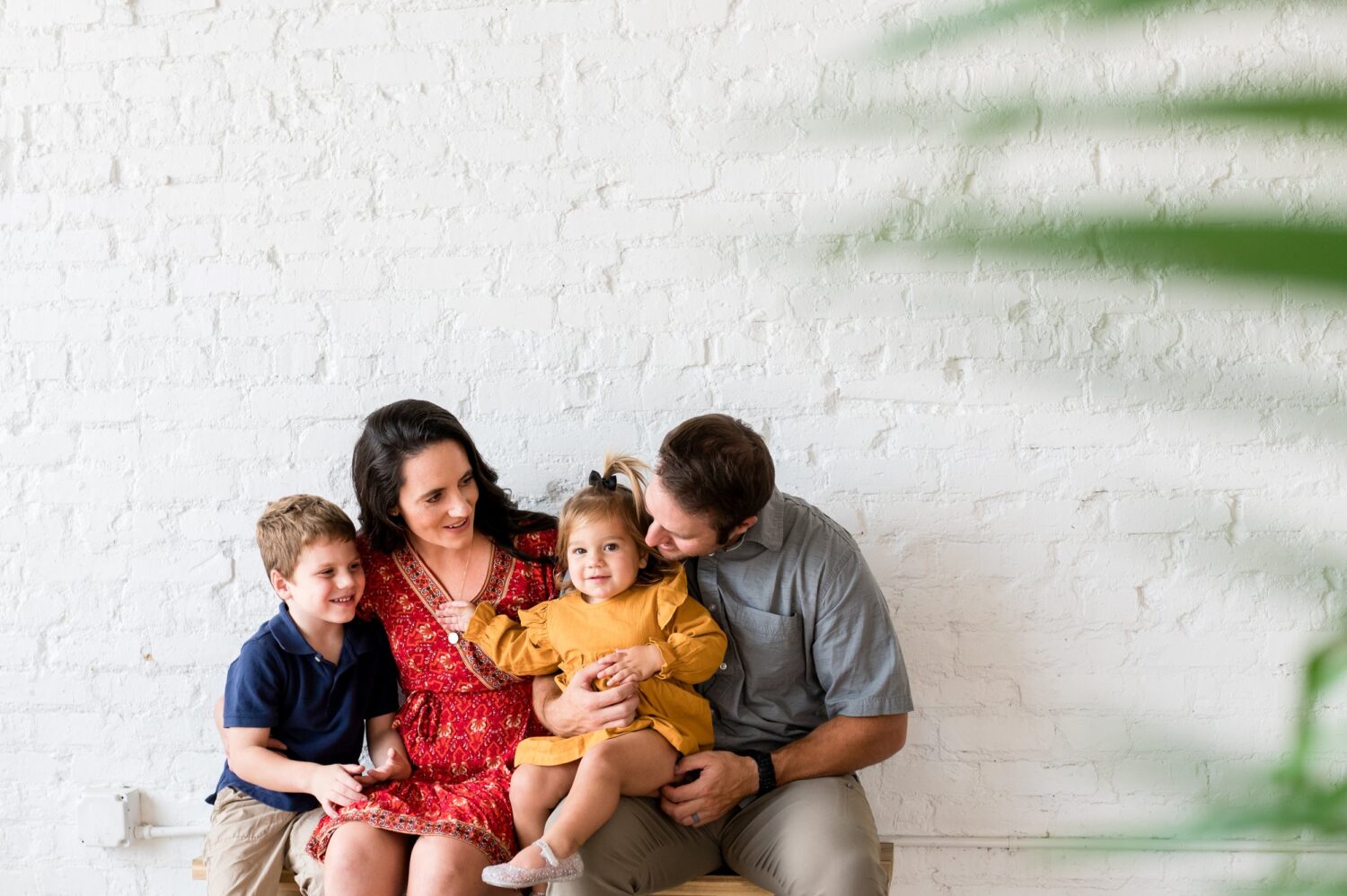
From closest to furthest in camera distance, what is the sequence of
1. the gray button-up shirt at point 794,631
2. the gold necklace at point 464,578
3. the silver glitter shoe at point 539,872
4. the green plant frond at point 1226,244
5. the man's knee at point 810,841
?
the green plant frond at point 1226,244
the silver glitter shoe at point 539,872
the man's knee at point 810,841
the gray button-up shirt at point 794,631
the gold necklace at point 464,578

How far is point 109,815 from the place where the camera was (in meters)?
2.49

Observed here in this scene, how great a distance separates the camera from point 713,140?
2.22 metres

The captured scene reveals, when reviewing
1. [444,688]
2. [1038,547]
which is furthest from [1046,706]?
[444,688]

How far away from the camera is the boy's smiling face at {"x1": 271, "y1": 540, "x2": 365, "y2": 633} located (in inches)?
80.1

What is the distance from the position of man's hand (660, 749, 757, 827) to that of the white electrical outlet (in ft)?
4.07

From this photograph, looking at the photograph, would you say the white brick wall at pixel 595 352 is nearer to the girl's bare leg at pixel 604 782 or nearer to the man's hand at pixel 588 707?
the man's hand at pixel 588 707

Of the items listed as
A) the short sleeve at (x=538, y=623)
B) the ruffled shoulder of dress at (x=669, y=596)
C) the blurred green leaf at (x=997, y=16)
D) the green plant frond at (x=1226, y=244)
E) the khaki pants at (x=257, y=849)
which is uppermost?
the blurred green leaf at (x=997, y=16)

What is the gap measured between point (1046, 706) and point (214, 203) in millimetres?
1941

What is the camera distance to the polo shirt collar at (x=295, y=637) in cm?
209

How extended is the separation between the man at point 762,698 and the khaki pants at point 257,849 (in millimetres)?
458

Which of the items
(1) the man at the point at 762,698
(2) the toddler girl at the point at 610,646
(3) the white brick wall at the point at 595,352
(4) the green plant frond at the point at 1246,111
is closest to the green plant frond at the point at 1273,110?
(4) the green plant frond at the point at 1246,111

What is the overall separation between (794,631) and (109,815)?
5.06 ft

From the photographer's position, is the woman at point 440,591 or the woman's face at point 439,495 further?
the woman's face at point 439,495

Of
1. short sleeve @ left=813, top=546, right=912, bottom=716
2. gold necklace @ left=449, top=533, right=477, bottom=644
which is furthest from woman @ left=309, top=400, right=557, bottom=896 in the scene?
short sleeve @ left=813, top=546, right=912, bottom=716
